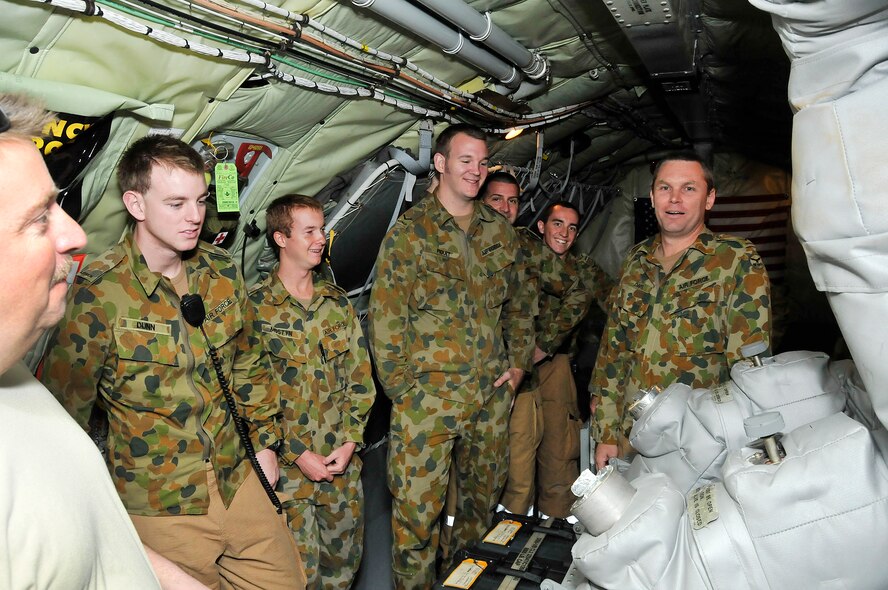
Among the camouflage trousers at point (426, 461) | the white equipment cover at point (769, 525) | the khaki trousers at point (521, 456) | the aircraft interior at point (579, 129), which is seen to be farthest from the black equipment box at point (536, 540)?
the khaki trousers at point (521, 456)

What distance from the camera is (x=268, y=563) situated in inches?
101

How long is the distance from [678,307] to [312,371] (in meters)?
1.52

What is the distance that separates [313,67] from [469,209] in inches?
46.3

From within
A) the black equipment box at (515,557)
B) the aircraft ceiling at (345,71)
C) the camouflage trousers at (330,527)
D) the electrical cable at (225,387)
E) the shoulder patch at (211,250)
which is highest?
the aircraft ceiling at (345,71)

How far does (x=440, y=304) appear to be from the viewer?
344 cm

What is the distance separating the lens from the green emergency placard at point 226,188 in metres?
2.68

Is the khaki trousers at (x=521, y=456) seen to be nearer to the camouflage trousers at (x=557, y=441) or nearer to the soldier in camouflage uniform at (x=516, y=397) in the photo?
the soldier in camouflage uniform at (x=516, y=397)

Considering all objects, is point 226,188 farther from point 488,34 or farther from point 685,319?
point 685,319

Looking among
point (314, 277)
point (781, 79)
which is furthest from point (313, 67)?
point (781, 79)

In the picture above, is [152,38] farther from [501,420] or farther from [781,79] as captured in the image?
[781,79]

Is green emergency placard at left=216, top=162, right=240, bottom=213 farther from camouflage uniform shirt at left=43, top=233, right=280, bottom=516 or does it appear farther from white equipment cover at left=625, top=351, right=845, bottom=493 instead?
white equipment cover at left=625, top=351, right=845, bottom=493

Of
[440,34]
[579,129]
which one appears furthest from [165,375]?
[579,129]

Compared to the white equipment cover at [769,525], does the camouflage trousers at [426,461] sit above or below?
below

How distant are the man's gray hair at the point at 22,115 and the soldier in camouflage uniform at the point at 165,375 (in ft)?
3.69
